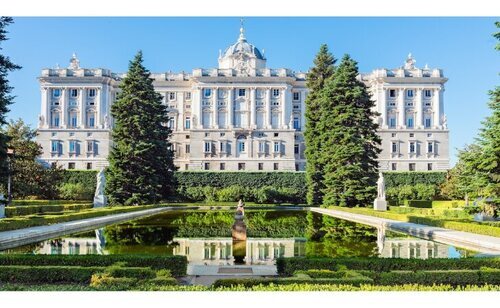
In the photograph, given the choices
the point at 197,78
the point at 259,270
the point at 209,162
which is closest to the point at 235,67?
the point at 197,78

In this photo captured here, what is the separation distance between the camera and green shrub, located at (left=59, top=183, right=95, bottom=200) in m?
44.5

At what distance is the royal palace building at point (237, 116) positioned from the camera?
65.8 meters

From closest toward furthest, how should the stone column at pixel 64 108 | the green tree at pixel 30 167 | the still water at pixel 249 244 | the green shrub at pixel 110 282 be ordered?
the green shrub at pixel 110 282 → the still water at pixel 249 244 → the green tree at pixel 30 167 → the stone column at pixel 64 108

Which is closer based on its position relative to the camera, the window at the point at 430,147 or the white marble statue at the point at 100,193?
the white marble statue at the point at 100,193

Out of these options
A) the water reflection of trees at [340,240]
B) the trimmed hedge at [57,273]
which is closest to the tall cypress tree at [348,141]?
the water reflection of trees at [340,240]

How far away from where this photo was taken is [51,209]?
2594 centimetres

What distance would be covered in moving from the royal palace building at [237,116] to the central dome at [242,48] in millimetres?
2199

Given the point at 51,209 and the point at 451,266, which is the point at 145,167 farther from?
A: the point at 451,266

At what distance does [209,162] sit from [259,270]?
54678 millimetres

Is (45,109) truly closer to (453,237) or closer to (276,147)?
(276,147)

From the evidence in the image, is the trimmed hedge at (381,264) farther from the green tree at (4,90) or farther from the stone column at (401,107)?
the stone column at (401,107)

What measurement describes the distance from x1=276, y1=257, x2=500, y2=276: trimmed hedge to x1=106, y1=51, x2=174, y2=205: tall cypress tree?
2604 centimetres

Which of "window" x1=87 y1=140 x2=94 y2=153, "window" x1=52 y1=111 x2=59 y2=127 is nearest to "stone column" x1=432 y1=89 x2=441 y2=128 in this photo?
"window" x1=87 y1=140 x2=94 y2=153

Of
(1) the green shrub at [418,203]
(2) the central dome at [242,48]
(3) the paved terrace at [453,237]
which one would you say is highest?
(2) the central dome at [242,48]
